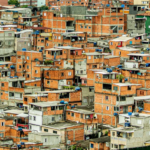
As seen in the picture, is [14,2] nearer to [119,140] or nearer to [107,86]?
[107,86]

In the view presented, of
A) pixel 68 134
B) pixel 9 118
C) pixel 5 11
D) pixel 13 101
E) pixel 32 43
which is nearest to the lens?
pixel 68 134

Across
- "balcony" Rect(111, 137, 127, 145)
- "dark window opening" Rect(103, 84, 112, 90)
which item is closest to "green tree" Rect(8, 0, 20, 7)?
"dark window opening" Rect(103, 84, 112, 90)

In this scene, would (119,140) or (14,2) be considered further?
(14,2)

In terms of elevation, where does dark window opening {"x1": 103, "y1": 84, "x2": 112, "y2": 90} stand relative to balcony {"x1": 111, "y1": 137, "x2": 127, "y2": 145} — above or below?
above

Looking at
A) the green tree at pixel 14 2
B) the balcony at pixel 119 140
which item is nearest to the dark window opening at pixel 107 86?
the balcony at pixel 119 140

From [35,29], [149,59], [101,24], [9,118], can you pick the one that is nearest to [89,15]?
[101,24]

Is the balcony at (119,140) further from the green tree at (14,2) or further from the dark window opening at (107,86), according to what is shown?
the green tree at (14,2)

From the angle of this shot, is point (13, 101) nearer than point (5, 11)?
Yes

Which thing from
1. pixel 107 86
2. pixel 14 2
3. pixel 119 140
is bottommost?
pixel 119 140

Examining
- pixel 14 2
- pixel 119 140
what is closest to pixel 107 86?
pixel 119 140

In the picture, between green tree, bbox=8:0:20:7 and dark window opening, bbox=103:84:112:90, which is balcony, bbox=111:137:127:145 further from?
green tree, bbox=8:0:20:7

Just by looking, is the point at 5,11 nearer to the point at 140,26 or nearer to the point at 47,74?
the point at 140,26
